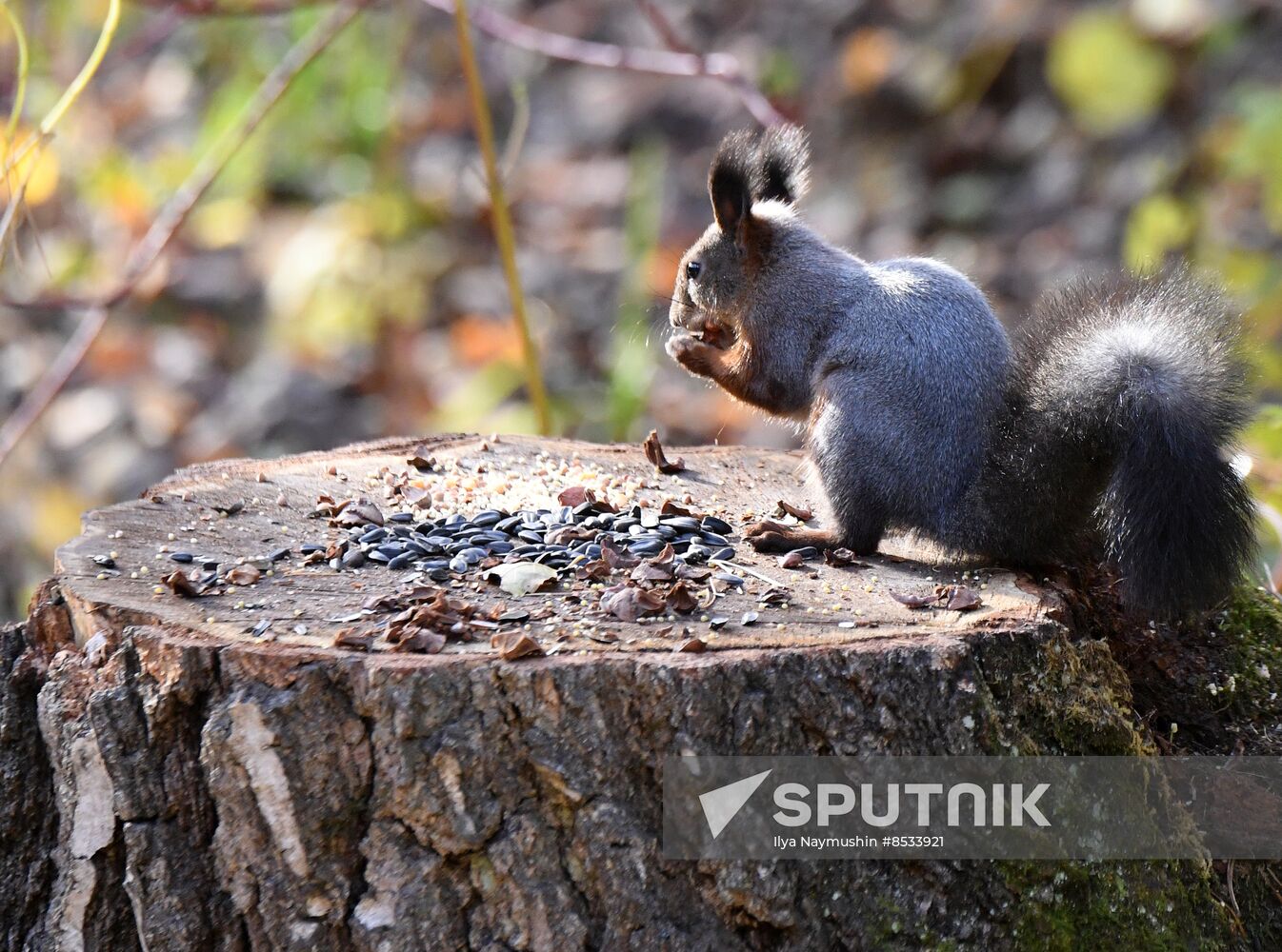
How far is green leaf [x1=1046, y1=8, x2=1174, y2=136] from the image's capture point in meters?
5.59

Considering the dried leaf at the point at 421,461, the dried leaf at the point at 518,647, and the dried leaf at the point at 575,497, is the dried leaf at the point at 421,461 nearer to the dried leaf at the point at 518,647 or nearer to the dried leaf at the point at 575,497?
the dried leaf at the point at 575,497

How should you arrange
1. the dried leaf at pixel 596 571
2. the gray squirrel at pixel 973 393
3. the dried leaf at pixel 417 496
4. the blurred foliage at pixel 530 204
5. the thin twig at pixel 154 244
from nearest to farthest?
the gray squirrel at pixel 973 393 < the dried leaf at pixel 596 571 < the dried leaf at pixel 417 496 < the thin twig at pixel 154 244 < the blurred foliage at pixel 530 204

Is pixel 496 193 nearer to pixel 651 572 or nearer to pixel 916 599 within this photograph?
pixel 651 572

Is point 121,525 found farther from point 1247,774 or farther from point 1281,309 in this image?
point 1281,309

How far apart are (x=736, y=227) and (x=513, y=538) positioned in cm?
91

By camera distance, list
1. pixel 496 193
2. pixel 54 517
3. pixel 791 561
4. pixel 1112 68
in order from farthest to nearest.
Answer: pixel 1112 68
pixel 54 517
pixel 496 193
pixel 791 561

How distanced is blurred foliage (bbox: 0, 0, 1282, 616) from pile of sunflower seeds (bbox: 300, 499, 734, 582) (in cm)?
214

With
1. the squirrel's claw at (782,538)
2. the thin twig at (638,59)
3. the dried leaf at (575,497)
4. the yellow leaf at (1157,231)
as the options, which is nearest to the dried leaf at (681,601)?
the squirrel's claw at (782,538)

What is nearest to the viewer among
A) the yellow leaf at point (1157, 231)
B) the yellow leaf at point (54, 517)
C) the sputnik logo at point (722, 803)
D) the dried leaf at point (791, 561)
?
the sputnik logo at point (722, 803)

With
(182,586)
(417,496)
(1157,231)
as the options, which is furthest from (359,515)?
(1157,231)

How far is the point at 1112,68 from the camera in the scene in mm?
5602

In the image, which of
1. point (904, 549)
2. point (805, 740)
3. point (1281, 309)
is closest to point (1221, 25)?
point (1281, 309)

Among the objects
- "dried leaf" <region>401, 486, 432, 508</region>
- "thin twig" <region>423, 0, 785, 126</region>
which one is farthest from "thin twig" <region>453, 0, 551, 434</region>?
"dried leaf" <region>401, 486, 432, 508</region>

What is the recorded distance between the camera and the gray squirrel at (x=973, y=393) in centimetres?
194
